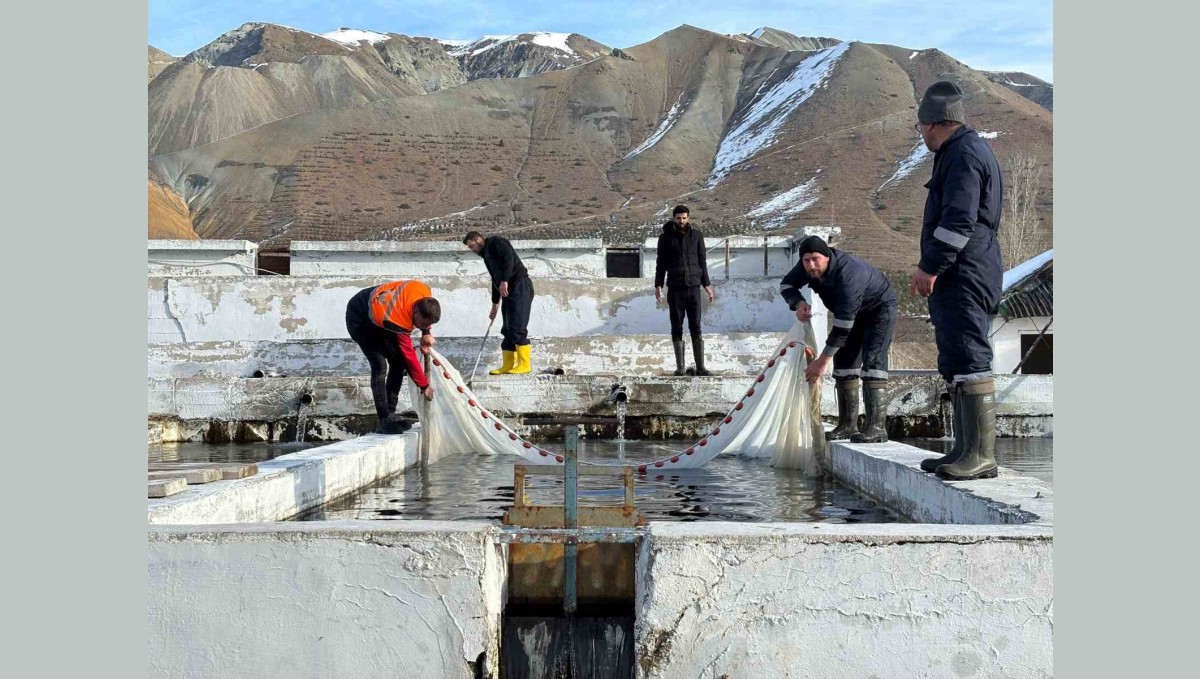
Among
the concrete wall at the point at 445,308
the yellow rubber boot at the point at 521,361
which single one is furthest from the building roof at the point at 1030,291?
the yellow rubber boot at the point at 521,361

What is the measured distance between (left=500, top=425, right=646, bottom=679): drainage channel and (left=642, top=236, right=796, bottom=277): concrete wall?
1537 centimetres

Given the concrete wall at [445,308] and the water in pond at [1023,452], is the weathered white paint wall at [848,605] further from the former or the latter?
the concrete wall at [445,308]

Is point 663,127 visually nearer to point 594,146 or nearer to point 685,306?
point 594,146

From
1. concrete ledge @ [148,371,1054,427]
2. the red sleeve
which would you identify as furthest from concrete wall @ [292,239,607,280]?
the red sleeve

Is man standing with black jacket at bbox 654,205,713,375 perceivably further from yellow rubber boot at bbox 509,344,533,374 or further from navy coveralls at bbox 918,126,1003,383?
navy coveralls at bbox 918,126,1003,383

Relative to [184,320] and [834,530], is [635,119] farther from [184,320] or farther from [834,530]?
[834,530]

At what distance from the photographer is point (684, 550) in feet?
10.6

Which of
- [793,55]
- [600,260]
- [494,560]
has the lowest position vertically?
[494,560]

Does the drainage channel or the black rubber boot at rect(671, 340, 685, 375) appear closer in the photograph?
the drainage channel

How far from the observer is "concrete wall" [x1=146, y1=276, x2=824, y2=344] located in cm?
1572

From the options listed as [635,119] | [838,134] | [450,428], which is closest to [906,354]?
[450,428]

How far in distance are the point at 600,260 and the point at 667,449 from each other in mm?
10062

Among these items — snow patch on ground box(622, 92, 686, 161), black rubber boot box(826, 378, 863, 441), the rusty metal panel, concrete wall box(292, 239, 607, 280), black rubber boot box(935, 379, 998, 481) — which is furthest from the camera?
snow patch on ground box(622, 92, 686, 161)

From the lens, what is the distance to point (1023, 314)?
19922 mm
